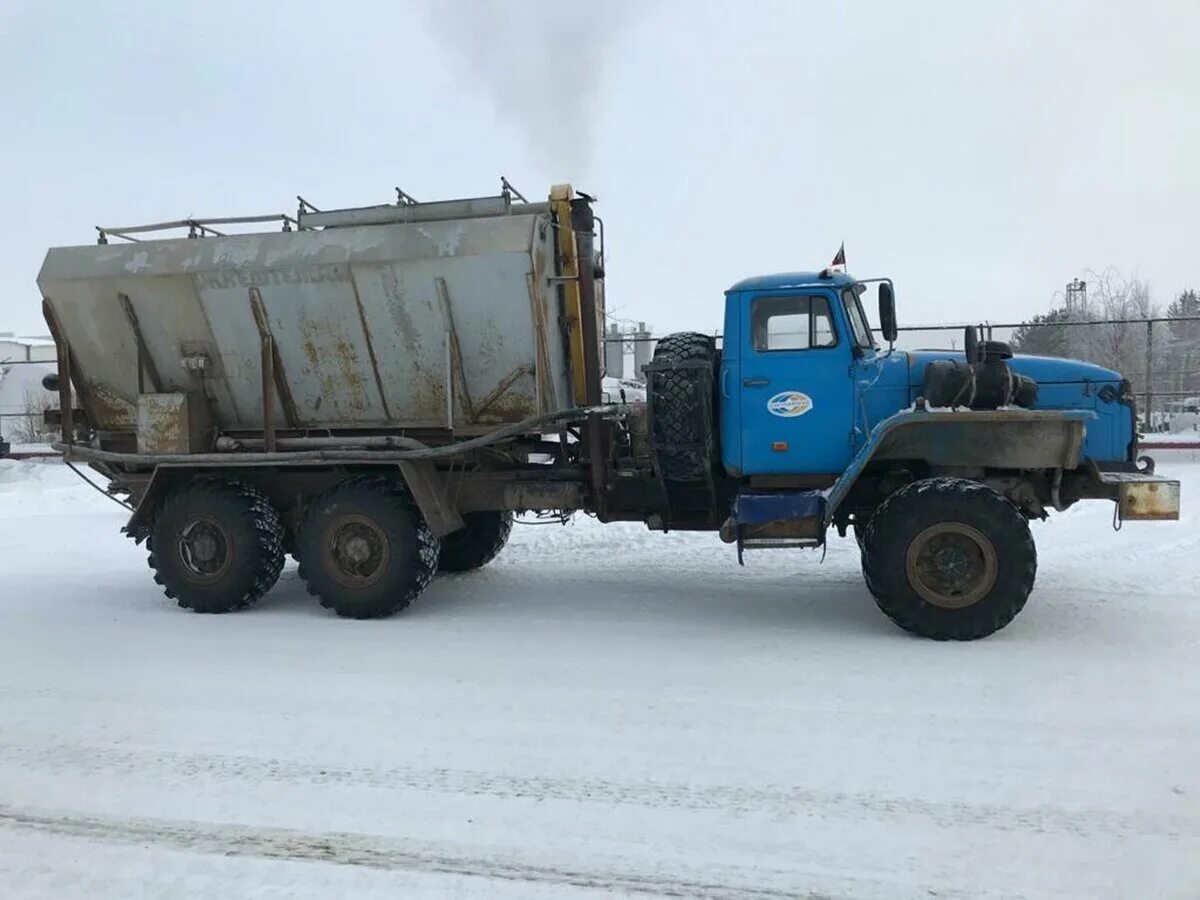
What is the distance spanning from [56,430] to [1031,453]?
8626 mm

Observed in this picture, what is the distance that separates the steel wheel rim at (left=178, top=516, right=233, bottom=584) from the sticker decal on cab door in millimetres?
4711

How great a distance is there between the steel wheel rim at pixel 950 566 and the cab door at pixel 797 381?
0.91 metres

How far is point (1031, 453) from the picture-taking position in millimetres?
6449

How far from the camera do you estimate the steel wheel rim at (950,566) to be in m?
6.19

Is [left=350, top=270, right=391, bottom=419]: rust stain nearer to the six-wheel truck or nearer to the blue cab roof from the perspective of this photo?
the six-wheel truck

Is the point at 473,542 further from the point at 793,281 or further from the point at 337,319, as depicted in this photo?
the point at 793,281

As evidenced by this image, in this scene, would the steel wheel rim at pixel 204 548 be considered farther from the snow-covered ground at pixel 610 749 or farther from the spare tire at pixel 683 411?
the spare tire at pixel 683 411

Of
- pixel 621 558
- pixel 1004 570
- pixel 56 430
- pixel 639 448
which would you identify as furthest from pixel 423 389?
pixel 1004 570

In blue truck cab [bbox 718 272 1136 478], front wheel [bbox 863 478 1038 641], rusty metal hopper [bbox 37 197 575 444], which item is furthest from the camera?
rusty metal hopper [bbox 37 197 575 444]

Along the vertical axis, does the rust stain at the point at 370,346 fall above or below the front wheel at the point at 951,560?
above

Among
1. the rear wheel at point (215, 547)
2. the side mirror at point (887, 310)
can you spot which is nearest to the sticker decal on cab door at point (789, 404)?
the side mirror at point (887, 310)

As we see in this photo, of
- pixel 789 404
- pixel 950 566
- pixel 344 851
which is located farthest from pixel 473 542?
pixel 344 851

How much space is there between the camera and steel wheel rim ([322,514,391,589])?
748 cm

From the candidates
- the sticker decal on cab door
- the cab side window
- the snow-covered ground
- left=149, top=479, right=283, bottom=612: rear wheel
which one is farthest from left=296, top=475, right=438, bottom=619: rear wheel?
the cab side window
